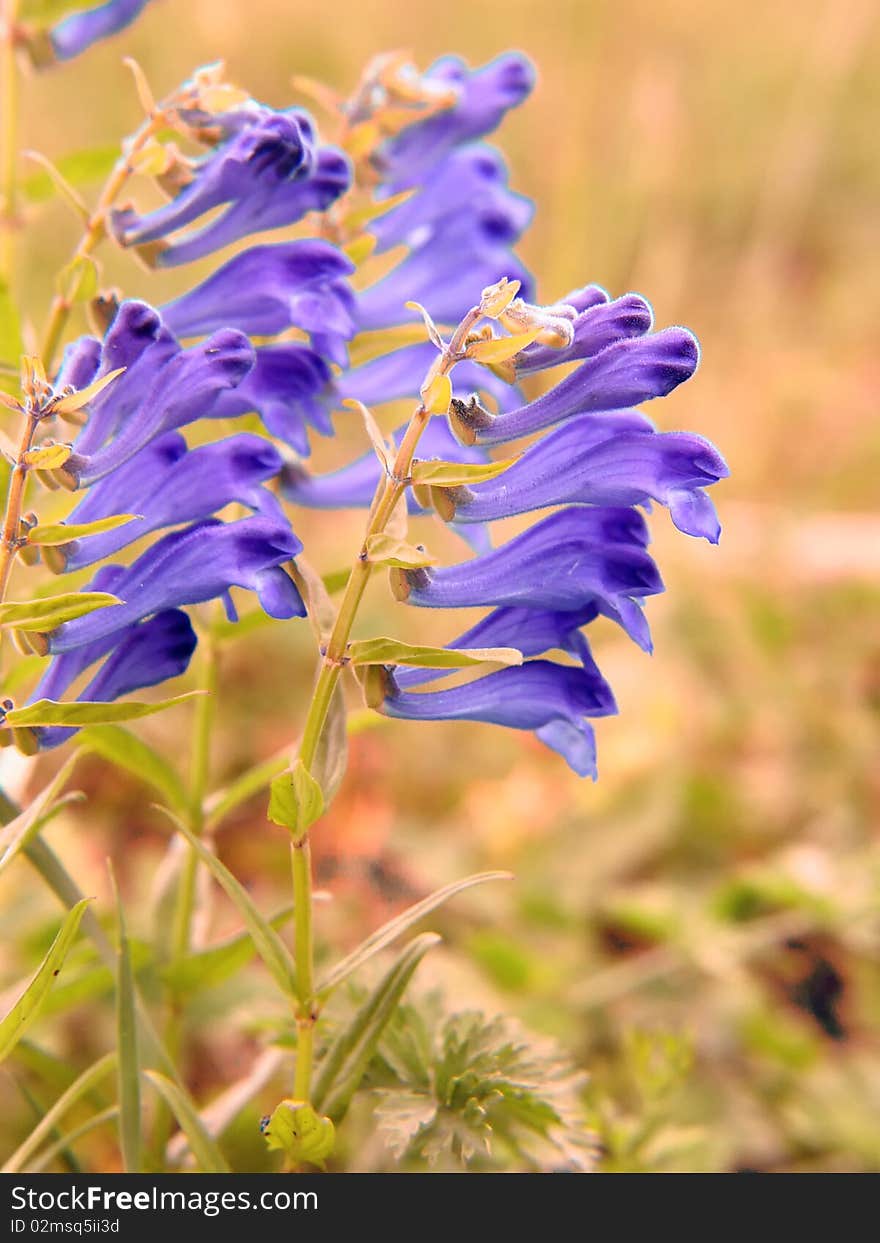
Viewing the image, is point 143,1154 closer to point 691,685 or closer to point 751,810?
point 751,810

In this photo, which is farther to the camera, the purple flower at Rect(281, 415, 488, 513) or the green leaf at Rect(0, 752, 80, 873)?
the purple flower at Rect(281, 415, 488, 513)

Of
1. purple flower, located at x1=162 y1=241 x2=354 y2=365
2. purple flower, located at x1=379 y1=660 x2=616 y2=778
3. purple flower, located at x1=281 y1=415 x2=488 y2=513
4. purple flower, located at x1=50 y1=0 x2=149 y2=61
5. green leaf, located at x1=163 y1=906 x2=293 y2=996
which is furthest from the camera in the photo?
purple flower, located at x1=50 y1=0 x2=149 y2=61

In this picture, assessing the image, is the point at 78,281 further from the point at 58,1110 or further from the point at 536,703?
the point at 58,1110

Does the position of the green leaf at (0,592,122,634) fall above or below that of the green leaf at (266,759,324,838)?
above

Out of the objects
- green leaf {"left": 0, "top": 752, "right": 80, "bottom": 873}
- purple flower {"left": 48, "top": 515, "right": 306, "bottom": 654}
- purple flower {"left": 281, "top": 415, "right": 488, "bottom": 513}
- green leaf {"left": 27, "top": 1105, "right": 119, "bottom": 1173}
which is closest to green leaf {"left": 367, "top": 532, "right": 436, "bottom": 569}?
purple flower {"left": 48, "top": 515, "right": 306, "bottom": 654}

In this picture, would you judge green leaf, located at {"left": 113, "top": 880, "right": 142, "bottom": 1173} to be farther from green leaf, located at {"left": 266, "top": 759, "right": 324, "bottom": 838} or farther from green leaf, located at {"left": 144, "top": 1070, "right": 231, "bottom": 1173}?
green leaf, located at {"left": 266, "top": 759, "right": 324, "bottom": 838}

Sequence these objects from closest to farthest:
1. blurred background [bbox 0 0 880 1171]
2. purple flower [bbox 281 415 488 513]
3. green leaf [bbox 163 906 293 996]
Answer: green leaf [bbox 163 906 293 996], purple flower [bbox 281 415 488 513], blurred background [bbox 0 0 880 1171]

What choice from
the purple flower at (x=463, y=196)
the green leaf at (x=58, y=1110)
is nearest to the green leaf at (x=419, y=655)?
the green leaf at (x=58, y=1110)
